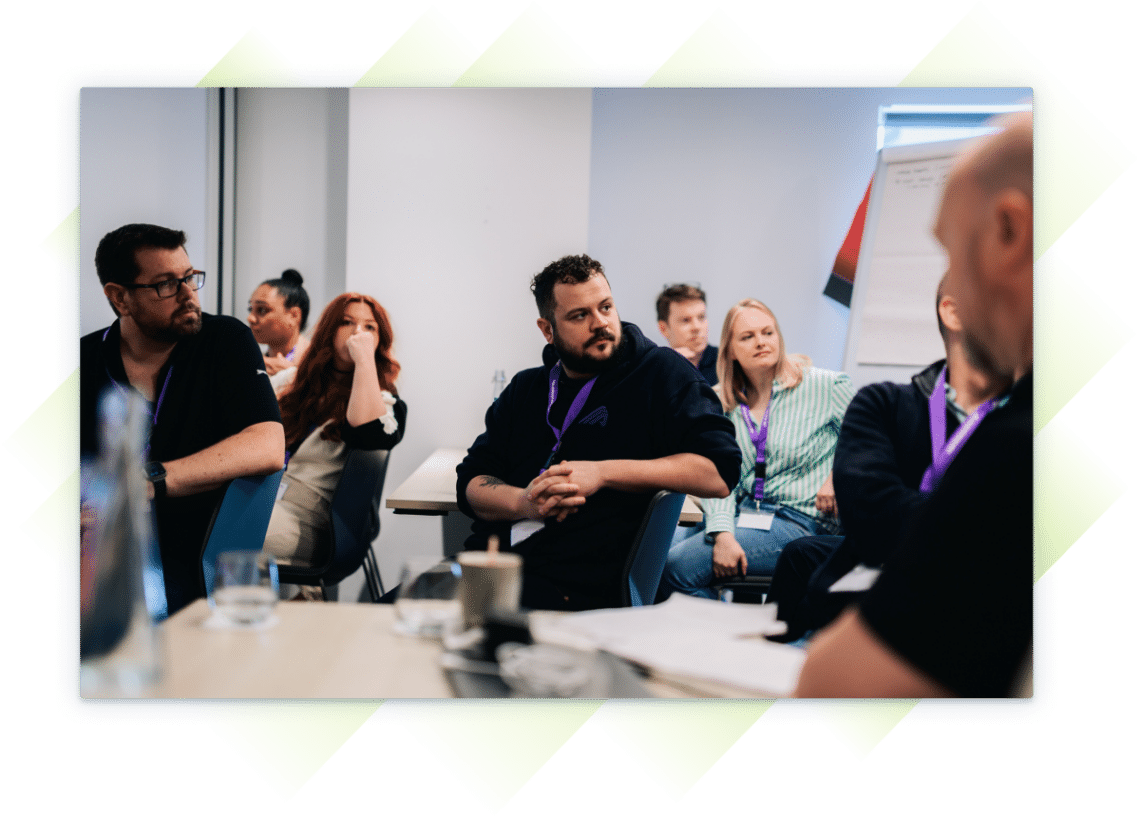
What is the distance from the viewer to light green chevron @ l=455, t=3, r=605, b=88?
1.98m

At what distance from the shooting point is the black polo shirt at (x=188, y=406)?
6.75 feet

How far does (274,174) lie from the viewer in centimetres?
234

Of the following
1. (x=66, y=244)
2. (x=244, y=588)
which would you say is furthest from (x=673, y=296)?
(x=66, y=244)

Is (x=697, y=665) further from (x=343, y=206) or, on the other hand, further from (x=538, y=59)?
(x=343, y=206)

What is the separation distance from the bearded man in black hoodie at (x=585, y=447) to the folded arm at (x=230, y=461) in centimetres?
48

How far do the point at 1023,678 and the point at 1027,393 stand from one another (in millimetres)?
909

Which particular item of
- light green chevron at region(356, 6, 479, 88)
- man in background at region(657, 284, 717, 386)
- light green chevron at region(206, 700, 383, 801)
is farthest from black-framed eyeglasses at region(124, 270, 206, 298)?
man in background at region(657, 284, 717, 386)

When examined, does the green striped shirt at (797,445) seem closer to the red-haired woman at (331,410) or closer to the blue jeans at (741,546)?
the blue jeans at (741,546)

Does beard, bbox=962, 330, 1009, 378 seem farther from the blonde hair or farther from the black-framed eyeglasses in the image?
the black-framed eyeglasses

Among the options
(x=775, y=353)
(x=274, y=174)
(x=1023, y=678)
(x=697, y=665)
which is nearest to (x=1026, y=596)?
(x=697, y=665)

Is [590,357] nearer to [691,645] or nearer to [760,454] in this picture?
[760,454]

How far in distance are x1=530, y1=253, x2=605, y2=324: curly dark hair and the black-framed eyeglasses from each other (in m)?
0.85

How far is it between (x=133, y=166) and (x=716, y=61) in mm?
1433

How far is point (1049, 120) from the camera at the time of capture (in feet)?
6.55
